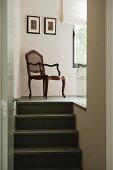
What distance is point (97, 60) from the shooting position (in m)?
2.52

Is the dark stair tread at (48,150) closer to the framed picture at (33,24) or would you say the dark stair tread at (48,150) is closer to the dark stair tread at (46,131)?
the dark stair tread at (46,131)

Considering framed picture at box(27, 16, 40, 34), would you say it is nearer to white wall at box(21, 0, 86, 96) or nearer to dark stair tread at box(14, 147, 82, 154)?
white wall at box(21, 0, 86, 96)

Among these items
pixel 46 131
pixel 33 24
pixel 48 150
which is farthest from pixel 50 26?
pixel 48 150

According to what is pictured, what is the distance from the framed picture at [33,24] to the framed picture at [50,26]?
0.19m

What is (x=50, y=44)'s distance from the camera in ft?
20.8

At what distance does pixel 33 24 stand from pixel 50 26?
44 centimetres

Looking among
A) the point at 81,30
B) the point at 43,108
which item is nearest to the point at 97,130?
the point at 43,108

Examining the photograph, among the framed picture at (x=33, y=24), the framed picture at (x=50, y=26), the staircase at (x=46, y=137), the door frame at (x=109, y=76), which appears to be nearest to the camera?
the door frame at (x=109, y=76)

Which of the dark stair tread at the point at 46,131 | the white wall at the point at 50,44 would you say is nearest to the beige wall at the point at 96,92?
the dark stair tread at the point at 46,131

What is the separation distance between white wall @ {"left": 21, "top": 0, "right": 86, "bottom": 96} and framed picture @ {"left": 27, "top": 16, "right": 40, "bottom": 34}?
97mm

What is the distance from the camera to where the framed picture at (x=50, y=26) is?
6250 millimetres

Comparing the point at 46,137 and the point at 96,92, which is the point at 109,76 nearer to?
the point at 96,92

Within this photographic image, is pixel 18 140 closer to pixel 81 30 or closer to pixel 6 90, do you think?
pixel 6 90

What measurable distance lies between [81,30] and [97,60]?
4067 millimetres
